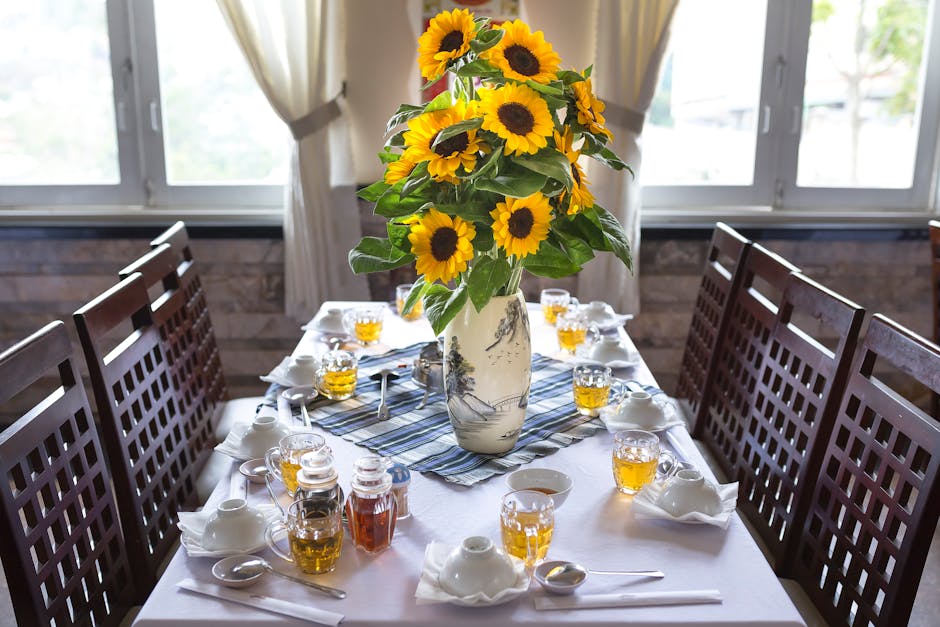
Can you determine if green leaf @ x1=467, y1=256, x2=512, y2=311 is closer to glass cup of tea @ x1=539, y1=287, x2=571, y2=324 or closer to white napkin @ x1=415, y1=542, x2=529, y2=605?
white napkin @ x1=415, y1=542, x2=529, y2=605

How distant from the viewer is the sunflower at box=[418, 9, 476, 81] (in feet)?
4.27

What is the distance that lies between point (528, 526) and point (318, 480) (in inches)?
11.9

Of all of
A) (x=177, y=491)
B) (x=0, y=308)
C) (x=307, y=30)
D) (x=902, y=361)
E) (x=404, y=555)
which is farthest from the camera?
(x=0, y=308)

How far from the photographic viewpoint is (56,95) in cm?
320

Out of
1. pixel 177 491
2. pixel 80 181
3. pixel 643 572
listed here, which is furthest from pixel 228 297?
pixel 643 572

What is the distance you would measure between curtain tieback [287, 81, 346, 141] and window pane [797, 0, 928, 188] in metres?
1.65

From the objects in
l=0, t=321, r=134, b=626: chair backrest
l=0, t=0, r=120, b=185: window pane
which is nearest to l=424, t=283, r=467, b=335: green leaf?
l=0, t=321, r=134, b=626: chair backrest

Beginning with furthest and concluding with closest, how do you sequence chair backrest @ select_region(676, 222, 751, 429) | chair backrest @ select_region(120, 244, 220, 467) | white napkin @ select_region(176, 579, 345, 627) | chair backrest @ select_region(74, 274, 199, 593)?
chair backrest @ select_region(676, 222, 751, 429) → chair backrest @ select_region(120, 244, 220, 467) → chair backrest @ select_region(74, 274, 199, 593) → white napkin @ select_region(176, 579, 345, 627)

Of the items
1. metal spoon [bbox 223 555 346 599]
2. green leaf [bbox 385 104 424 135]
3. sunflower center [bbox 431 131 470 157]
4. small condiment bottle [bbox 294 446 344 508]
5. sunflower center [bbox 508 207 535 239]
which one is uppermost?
green leaf [bbox 385 104 424 135]

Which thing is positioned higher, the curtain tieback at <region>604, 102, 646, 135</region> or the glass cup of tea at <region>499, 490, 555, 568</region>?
the curtain tieback at <region>604, 102, 646, 135</region>

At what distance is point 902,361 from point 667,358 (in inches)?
75.1

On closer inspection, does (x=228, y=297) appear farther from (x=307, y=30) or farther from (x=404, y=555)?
(x=404, y=555)

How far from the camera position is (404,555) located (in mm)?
1217

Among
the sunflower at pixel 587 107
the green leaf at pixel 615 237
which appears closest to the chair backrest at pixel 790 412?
the green leaf at pixel 615 237
